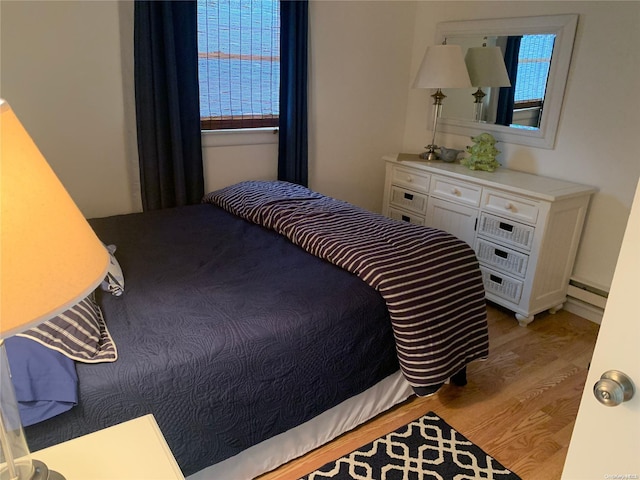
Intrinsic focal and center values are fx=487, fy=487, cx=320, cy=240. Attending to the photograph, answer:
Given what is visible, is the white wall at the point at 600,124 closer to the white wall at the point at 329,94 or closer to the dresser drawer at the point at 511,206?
the white wall at the point at 329,94

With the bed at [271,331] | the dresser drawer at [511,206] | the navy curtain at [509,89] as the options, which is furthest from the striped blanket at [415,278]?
the navy curtain at [509,89]

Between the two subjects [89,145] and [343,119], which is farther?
[343,119]

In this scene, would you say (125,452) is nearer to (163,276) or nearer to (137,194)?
(163,276)

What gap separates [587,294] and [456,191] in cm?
98

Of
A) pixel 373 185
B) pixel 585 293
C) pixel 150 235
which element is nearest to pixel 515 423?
pixel 585 293

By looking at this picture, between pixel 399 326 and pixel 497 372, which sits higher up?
pixel 399 326

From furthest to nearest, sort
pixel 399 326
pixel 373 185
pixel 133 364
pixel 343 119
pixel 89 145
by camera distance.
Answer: pixel 373 185 → pixel 343 119 → pixel 89 145 → pixel 399 326 → pixel 133 364

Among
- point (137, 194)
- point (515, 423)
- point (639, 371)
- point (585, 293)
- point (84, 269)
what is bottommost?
point (515, 423)

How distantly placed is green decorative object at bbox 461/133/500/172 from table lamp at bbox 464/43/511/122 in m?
0.27

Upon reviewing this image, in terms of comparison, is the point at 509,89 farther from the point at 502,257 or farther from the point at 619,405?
the point at 619,405

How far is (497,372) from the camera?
7.85 feet

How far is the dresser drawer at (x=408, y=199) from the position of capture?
3301 millimetres

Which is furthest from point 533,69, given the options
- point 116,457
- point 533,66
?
point 116,457

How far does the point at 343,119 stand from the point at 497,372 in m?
2.02
